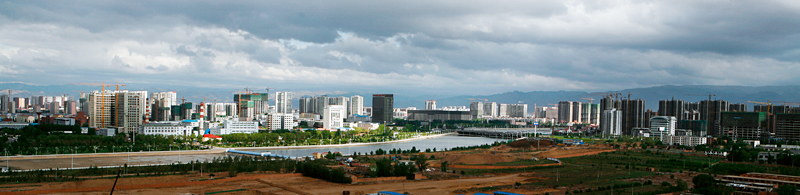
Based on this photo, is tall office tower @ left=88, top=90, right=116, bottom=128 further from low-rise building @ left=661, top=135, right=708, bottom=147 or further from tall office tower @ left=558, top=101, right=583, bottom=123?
tall office tower @ left=558, top=101, right=583, bottom=123

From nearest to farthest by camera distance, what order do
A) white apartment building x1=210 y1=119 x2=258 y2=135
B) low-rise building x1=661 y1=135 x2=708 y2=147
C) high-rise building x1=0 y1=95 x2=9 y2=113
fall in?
low-rise building x1=661 y1=135 x2=708 y2=147 < white apartment building x1=210 y1=119 x2=258 y2=135 < high-rise building x1=0 y1=95 x2=9 y2=113

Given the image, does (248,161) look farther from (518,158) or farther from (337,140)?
(337,140)

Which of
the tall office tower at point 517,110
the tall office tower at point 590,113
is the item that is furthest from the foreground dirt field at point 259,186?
the tall office tower at point 517,110

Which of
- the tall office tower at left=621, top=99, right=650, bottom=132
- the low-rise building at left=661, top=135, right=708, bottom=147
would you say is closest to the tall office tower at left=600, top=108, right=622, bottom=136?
the tall office tower at left=621, top=99, right=650, bottom=132

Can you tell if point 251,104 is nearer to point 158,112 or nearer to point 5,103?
point 158,112

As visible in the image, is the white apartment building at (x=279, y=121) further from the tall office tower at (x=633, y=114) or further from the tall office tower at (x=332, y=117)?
the tall office tower at (x=633, y=114)

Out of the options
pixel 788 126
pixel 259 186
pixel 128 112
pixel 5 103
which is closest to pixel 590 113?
pixel 788 126

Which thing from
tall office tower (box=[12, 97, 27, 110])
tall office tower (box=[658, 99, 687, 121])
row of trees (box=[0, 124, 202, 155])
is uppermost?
tall office tower (box=[658, 99, 687, 121])

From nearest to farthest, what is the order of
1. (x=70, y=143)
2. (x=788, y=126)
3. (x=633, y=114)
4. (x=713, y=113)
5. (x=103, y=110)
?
1. (x=70, y=143)
2. (x=788, y=126)
3. (x=103, y=110)
4. (x=713, y=113)
5. (x=633, y=114)
